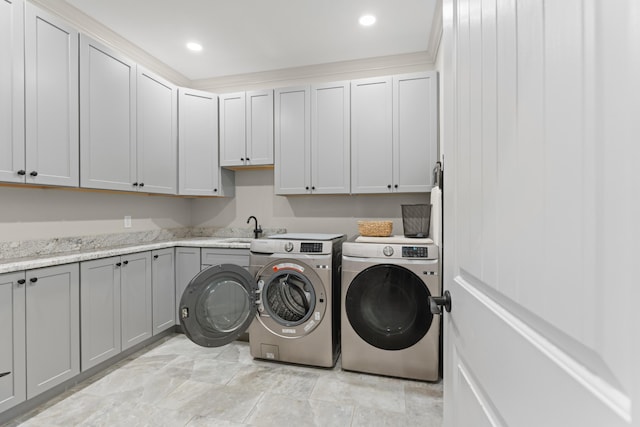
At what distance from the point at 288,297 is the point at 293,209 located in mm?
1239

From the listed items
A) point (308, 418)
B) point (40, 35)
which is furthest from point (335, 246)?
point (40, 35)

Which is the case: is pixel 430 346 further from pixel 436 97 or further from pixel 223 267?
pixel 436 97

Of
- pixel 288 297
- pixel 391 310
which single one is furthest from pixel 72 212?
pixel 391 310

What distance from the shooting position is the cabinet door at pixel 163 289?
2.74 meters

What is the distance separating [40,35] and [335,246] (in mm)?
2496

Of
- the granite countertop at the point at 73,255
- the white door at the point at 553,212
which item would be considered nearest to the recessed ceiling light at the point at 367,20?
the white door at the point at 553,212

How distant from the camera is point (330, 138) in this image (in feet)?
9.71

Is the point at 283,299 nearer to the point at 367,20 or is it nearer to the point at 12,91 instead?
the point at 12,91

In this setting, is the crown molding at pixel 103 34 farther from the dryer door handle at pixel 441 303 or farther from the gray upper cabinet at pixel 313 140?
the dryer door handle at pixel 441 303

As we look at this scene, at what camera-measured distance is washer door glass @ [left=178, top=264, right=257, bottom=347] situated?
6.62ft

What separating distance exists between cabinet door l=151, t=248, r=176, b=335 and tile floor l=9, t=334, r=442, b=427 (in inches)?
15.8

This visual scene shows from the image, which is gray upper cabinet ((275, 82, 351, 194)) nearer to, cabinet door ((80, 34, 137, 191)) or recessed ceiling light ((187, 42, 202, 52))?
recessed ceiling light ((187, 42, 202, 52))

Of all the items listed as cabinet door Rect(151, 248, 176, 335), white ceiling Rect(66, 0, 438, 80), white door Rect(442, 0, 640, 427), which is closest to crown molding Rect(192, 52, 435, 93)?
white ceiling Rect(66, 0, 438, 80)

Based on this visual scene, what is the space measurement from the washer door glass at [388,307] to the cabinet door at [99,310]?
182cm
